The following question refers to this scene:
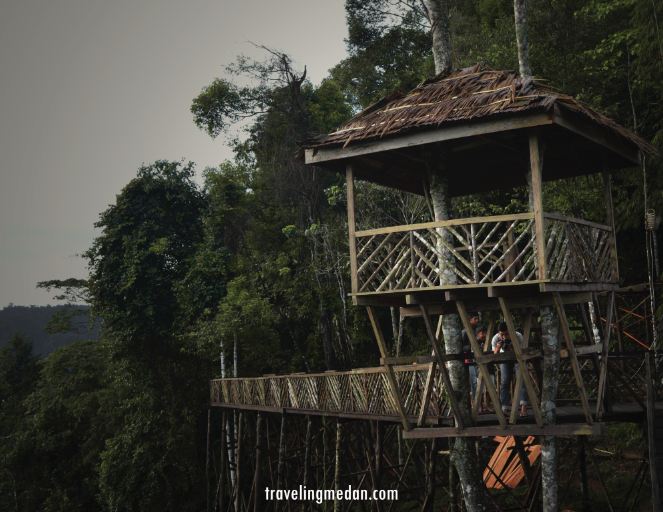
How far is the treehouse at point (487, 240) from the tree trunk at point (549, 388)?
162mm

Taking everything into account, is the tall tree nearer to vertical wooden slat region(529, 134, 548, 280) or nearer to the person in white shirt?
the person in white shirt

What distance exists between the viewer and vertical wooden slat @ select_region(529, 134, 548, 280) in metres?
8.91

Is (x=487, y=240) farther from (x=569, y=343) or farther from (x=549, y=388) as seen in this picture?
(x=549, y=388)

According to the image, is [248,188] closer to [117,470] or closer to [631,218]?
[117,470]

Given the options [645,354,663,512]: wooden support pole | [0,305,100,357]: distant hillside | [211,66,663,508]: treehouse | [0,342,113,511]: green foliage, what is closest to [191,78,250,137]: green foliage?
[0,342,113,511]: green foliage

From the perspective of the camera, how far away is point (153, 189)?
26.5 meters

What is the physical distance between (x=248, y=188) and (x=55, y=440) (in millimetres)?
14539

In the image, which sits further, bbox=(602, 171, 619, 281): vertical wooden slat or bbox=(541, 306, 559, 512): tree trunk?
bbox=(602, 171, 619, 281): vertical wooden slat

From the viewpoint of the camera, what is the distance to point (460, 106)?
962 cm

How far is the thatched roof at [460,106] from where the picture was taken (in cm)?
905

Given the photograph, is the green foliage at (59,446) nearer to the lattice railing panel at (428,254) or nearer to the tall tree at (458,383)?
the tall tree at (458,383)

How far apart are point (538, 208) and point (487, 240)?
2.56ft

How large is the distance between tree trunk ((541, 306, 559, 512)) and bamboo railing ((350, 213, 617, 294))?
77cm

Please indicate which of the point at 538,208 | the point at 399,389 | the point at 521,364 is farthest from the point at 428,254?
the point at 399,389
